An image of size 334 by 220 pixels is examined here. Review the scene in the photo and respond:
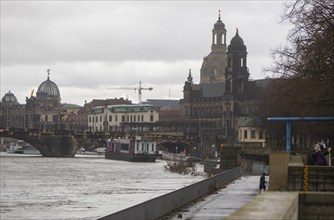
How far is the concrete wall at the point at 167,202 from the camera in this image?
83.6 feet

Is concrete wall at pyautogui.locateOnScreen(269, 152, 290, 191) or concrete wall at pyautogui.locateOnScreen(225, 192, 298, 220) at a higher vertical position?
concrete wall at pyautogui.locateOnScreen(269, 152, 290, 191)

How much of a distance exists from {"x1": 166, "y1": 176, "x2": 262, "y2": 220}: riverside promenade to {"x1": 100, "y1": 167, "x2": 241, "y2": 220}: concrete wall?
337 mm

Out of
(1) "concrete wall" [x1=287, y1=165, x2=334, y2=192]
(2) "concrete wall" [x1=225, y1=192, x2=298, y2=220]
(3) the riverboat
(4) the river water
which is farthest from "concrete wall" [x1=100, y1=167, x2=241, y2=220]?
(3) the riverboat

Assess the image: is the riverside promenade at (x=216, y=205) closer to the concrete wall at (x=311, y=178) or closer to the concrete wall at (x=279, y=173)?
the concrete wall at (x=279, y=173)

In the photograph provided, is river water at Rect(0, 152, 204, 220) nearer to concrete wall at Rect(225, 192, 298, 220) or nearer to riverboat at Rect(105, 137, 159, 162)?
concrete wall at Rect(225, 192, 298, 220)

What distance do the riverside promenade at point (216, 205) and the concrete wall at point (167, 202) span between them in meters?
0.34

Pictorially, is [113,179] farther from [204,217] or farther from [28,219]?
[204,217]

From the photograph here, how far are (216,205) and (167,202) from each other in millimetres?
3818

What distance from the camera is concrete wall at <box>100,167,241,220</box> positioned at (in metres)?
25.5


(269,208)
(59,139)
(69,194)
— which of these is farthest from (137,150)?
(269,208)

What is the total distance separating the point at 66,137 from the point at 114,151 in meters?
13.1

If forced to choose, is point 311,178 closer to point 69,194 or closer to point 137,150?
point 69,194

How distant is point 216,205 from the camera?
36344 mm

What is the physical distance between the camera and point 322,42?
125 feet
